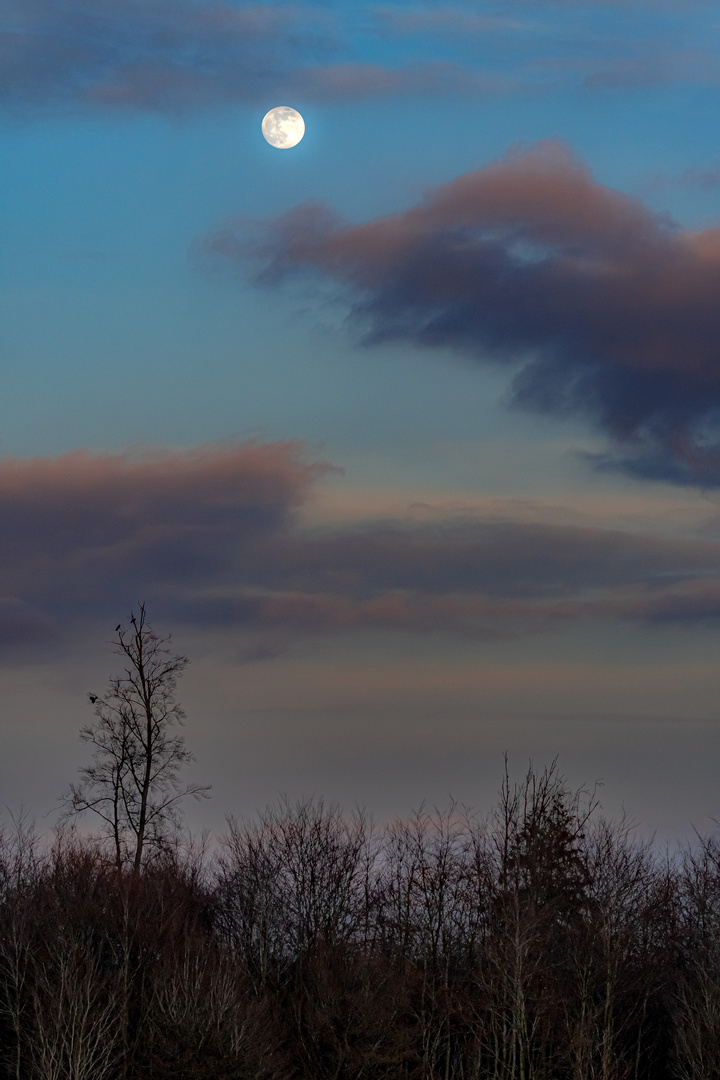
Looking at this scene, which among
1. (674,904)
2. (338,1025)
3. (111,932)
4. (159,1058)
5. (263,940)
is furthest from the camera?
(674,904)

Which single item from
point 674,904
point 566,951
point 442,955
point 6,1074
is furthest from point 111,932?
point 674,904

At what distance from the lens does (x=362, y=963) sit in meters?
55.5

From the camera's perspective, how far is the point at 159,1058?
1756 inches

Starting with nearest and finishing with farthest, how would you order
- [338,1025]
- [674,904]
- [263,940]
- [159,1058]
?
[159,1058]
[338,1025]
[263,940]
[674,904]

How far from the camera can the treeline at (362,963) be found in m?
46.0

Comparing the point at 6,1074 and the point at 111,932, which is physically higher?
the point at 111,932

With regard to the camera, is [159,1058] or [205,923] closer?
[159,1058]

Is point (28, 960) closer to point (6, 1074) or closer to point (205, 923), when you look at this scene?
point (6, 1074)

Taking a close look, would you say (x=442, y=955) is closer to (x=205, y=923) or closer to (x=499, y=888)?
(x=499, y=888)

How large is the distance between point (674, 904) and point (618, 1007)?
991 centimetres

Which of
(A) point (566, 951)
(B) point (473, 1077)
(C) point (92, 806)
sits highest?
(C) point (92, 806)

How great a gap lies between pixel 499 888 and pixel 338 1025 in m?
15.1

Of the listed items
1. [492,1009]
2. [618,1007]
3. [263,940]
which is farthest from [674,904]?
[263,940]

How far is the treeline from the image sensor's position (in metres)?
46.0
